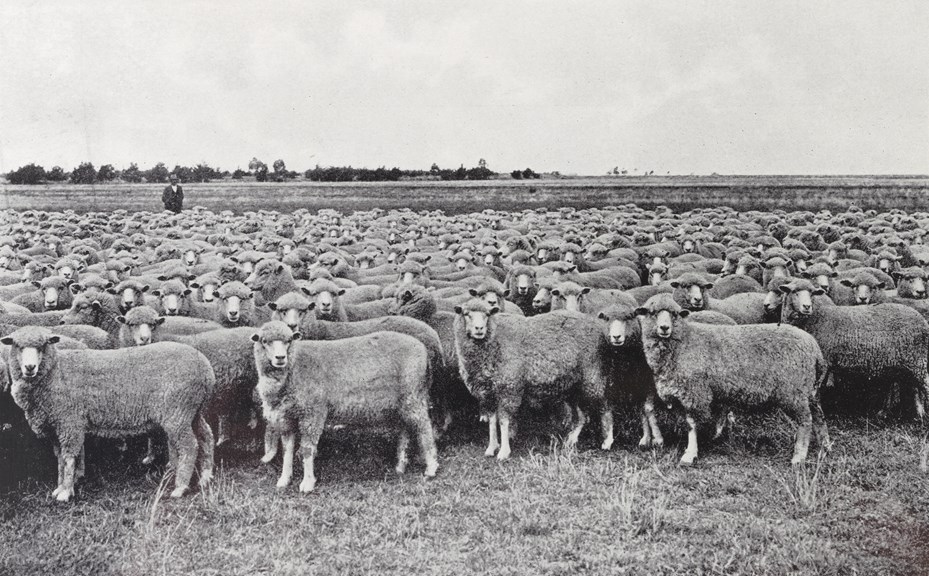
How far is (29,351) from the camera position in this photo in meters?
7.15

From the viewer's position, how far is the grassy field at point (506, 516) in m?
6.06

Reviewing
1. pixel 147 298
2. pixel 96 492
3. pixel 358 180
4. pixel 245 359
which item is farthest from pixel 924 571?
pixel 358 180

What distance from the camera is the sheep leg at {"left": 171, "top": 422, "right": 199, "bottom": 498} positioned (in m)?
7.46

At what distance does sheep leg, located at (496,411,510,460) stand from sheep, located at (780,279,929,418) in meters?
4.52

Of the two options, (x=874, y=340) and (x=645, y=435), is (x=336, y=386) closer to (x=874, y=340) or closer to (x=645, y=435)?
(x=645, y=435)

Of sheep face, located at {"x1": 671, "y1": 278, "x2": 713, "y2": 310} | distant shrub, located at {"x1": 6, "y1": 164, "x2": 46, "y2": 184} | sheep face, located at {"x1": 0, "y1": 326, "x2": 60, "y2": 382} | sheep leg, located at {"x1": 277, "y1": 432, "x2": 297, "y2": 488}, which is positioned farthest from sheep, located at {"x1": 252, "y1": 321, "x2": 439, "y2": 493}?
distant shrub, located at {"x1": 6, "y1": 164, "x2": 46, "y2": 184}

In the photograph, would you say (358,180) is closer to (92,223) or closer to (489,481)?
(92,223)

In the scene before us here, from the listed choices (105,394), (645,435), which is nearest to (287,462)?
(105,394)

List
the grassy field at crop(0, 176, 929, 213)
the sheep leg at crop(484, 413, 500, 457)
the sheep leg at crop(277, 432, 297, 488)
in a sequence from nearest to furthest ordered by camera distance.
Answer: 1. the sheep leg at crop(277, 432, 297, 488)
2. the sheep leg at crop(484, 413, 500, 457)
3. the grassy field at crop(0, 176, 929, 213)

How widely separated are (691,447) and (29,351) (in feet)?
23.4

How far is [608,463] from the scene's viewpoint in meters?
8.21

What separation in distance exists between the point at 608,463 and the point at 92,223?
984 inches

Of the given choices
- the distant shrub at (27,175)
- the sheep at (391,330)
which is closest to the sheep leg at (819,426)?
the sheep at (391,330)

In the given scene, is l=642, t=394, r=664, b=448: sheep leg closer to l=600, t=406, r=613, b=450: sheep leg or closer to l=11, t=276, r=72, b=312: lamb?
l=600, t=406, r=613, b=450: sheep leg
